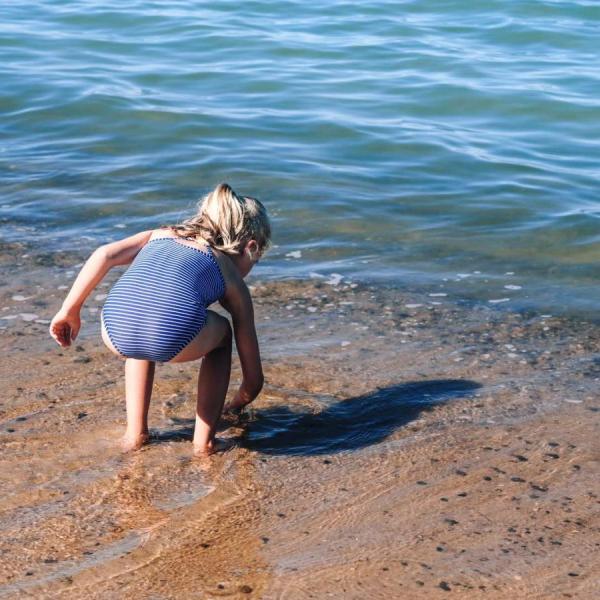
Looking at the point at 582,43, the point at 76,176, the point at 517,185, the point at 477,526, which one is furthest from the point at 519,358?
the point at 582,43

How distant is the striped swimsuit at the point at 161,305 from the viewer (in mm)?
4137

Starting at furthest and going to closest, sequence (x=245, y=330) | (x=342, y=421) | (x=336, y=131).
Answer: (x=336, y=131) < (x=342, y=421) < (x=245, y=330)

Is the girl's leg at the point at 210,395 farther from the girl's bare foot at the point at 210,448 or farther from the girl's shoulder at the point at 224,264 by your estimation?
the girl's shoulder at the point at 224,264

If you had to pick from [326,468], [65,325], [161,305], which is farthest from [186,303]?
[326,468]

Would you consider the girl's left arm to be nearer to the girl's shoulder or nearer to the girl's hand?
the girl's hand

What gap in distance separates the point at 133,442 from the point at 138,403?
0.16 meters

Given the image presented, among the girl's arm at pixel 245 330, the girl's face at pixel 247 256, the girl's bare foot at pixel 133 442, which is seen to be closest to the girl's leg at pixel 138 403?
the girl's bare foot at pixel 133 442

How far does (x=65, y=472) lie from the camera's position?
13.4 ft

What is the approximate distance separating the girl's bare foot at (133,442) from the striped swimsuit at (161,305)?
0.35m

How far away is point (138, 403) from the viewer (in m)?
4.30

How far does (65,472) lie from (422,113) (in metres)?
7.59

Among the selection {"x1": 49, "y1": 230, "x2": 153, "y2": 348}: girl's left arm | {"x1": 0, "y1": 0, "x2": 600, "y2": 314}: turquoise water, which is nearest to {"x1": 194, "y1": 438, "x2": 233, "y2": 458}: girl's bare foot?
{"x1": 49, "y1": 230, "x2": 153, "y2": 348}: girl's left arm

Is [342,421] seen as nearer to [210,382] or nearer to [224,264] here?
[210,382]

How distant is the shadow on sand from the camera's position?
14.6 ft
